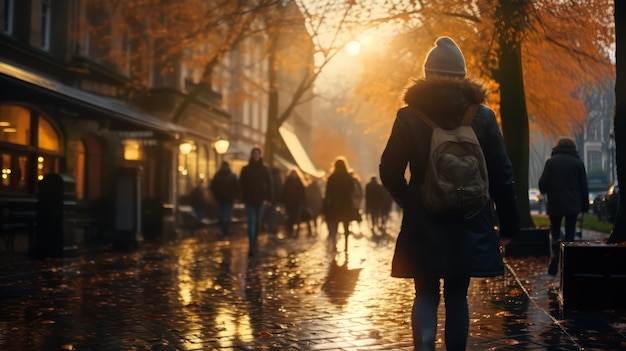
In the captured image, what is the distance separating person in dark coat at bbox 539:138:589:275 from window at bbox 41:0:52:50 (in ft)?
43.7

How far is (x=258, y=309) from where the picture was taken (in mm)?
8898

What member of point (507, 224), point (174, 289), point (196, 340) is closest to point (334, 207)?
point (174, 289)

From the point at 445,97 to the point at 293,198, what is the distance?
65.3ft

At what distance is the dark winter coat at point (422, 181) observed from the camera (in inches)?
183

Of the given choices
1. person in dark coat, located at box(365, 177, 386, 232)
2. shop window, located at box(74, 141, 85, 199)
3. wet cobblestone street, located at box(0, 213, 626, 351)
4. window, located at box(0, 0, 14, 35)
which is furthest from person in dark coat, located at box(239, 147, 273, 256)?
person in dark coat, located at box(365, 177, 386, 232)

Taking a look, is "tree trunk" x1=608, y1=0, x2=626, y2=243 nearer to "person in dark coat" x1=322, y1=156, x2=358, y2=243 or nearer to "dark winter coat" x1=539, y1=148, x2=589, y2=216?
"dark winter coat" x1=539, y1=148, x2=589, y2=216

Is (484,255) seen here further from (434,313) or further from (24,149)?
(24,149)

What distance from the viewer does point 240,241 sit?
72.8ft

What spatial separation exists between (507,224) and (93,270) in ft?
32.3

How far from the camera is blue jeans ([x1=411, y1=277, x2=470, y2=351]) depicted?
478 cm

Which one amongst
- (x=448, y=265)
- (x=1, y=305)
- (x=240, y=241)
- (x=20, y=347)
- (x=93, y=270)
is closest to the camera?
(x=448, y=265)

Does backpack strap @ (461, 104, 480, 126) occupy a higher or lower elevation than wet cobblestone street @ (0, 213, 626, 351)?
higher

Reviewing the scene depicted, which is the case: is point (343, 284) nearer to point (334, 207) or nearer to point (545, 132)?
point (334, 207)

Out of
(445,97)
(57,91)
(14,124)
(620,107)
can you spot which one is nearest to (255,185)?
(57,91)
